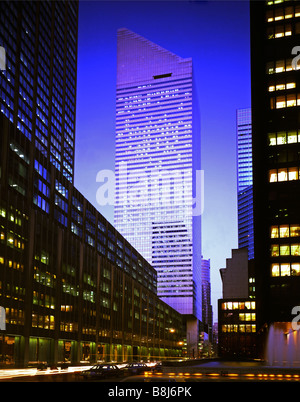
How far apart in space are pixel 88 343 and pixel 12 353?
35.3m

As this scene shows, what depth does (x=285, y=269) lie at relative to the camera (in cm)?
7838

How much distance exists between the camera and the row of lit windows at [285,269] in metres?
77.8

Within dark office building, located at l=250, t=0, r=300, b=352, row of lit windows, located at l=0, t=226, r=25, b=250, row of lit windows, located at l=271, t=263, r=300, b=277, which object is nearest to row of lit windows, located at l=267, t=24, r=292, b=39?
dark office building, located at l=250, t=0, r=300, b=352

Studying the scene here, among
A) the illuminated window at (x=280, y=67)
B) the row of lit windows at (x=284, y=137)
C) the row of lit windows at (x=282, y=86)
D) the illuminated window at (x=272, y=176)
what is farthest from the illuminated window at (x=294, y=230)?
the illuminated window at (x=280, y=67)

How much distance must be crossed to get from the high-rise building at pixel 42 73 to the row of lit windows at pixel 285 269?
173 ft

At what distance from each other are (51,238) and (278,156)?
40.6 meters

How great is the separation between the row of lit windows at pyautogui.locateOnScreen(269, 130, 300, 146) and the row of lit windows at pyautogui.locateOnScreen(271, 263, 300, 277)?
62.2 feet

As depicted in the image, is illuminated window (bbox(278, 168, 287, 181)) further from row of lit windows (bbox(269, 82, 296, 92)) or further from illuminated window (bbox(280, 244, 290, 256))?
row of lit windows (bbox(269, 82, 296, 92))

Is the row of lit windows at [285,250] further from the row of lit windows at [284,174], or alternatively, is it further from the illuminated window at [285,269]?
the row of lit windows at [284,174]

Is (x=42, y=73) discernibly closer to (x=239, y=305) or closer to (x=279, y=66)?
(x=279, y=66)

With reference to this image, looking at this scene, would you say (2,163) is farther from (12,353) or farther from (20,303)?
(12,353)

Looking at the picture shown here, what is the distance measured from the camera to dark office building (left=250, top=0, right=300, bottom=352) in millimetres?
78188

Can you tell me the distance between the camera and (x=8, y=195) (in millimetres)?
75688
